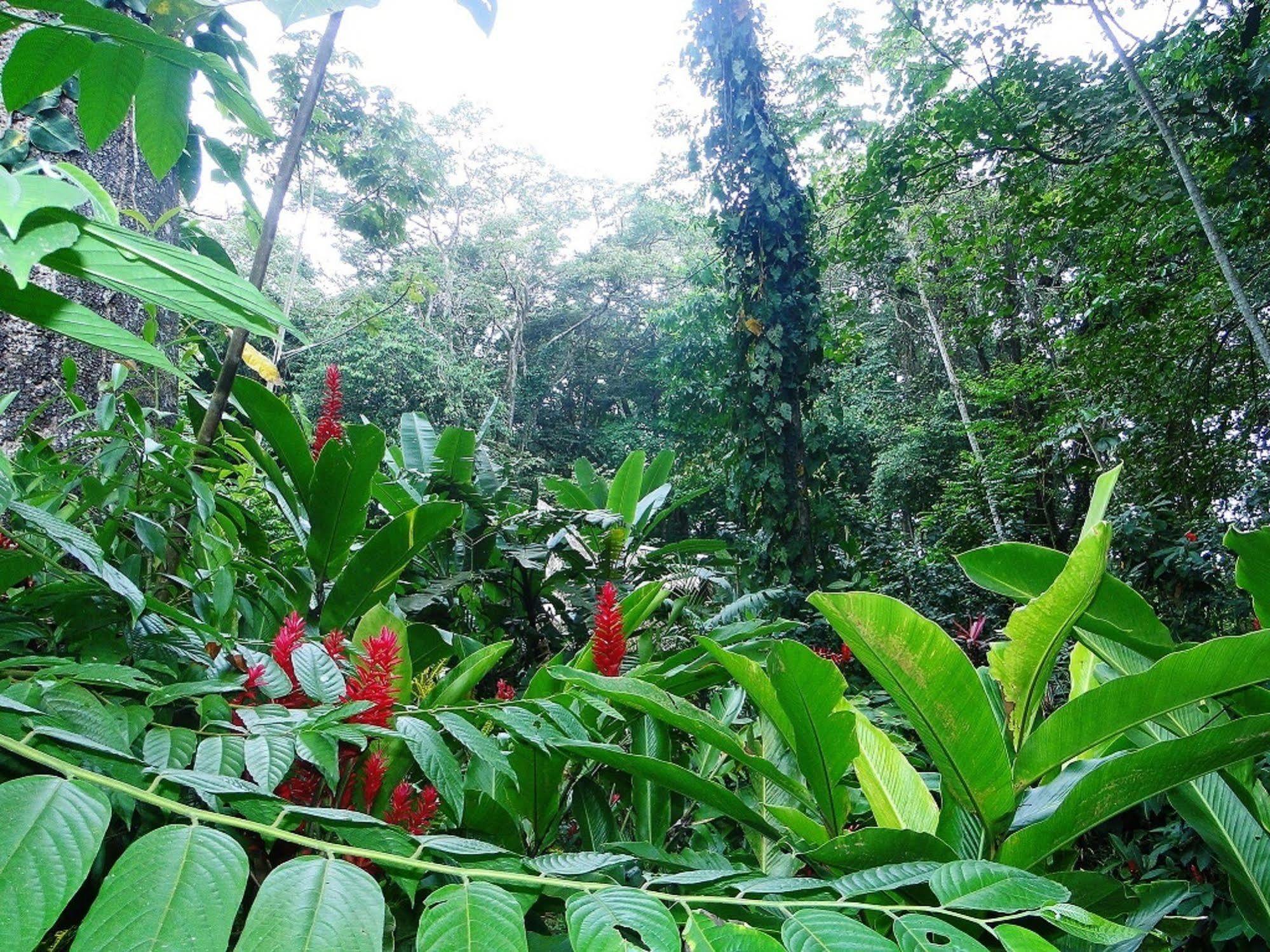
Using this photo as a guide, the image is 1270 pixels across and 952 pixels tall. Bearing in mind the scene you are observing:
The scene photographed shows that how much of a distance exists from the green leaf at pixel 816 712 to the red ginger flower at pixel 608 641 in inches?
7.6

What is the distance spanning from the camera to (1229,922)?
1.31 metres

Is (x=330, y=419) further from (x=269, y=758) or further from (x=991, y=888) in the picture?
(x=991, y=888)

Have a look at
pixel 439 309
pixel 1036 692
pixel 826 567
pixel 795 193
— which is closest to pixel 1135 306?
pixel 795 193

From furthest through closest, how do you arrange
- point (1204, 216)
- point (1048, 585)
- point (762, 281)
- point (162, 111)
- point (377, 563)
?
point (762, 281)
point (1204, 216)
point (377, 563)
point (1048, 585)
point (162, 111)

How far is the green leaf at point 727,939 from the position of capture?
284mm

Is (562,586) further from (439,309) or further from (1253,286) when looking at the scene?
(439,309)

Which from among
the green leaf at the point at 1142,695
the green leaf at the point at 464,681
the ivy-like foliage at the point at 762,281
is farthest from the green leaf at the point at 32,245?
the ivy-like foliage at the point at 762,281

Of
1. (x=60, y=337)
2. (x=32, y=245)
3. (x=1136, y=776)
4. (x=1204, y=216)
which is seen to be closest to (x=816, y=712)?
(x=1136, y=776)

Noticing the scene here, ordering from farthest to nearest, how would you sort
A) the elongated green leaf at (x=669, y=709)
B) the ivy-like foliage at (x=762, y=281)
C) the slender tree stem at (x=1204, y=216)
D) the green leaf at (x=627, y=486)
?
1. the ivy-like foliage at (x=762, y=281)
2. the slender tree stem at (x=1204, y=216)
3. the green leaf at (x=627, y=486)
4. the elongated green leaf at (x=669, y=709)

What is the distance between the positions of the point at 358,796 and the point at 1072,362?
549 cm

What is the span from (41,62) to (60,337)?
3.73 feet

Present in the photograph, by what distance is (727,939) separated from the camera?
29cm

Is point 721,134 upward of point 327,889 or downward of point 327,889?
upward

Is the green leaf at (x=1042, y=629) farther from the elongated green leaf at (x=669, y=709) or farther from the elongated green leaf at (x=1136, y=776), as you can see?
the elongated green leaf at (x=669, y=709)
